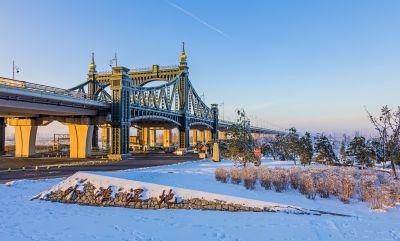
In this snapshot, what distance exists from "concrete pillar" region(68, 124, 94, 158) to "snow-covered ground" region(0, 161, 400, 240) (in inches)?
1229

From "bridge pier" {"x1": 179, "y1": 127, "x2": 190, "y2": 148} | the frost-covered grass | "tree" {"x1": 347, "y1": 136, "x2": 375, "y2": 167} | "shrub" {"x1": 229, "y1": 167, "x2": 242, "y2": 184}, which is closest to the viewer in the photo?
the frost-covered grass

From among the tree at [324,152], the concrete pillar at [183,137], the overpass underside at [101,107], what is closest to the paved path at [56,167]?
the overpass underside at [101,107]

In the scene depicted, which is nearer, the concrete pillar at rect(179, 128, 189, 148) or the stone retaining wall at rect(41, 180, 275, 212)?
the stone retaining wall at rect(41, 180, 275, 212)

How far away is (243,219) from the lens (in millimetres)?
12164

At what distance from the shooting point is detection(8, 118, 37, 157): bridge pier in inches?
1937

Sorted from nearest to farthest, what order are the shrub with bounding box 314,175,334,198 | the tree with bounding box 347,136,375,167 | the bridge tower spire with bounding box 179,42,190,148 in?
the shrub with bounding box 314,175,334,198 → the tree with bounding box 347,136,375,167 → the bridge tower spire with bounding box 179,42,190,148

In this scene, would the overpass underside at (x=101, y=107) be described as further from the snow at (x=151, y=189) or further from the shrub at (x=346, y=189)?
the shrub at (x=346, y=189)

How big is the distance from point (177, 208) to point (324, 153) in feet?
97.0

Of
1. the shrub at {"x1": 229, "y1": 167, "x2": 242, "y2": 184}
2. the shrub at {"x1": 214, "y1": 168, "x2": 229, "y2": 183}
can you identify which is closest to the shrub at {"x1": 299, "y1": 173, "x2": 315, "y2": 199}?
the shrub at {"x1": 229, "y1": 167, "x2": 242, "y2": 184}

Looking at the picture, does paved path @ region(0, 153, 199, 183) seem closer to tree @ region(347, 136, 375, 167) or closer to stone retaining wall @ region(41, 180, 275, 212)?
stone retaining wall @ region(41, 180, 275, 212)

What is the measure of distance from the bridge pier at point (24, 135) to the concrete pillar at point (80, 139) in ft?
23.7

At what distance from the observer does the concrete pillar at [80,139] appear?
46312mm

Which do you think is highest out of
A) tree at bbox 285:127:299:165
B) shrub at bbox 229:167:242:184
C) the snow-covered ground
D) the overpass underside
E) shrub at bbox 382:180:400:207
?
the overpass underside

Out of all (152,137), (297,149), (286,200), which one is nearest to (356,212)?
(286,200)
